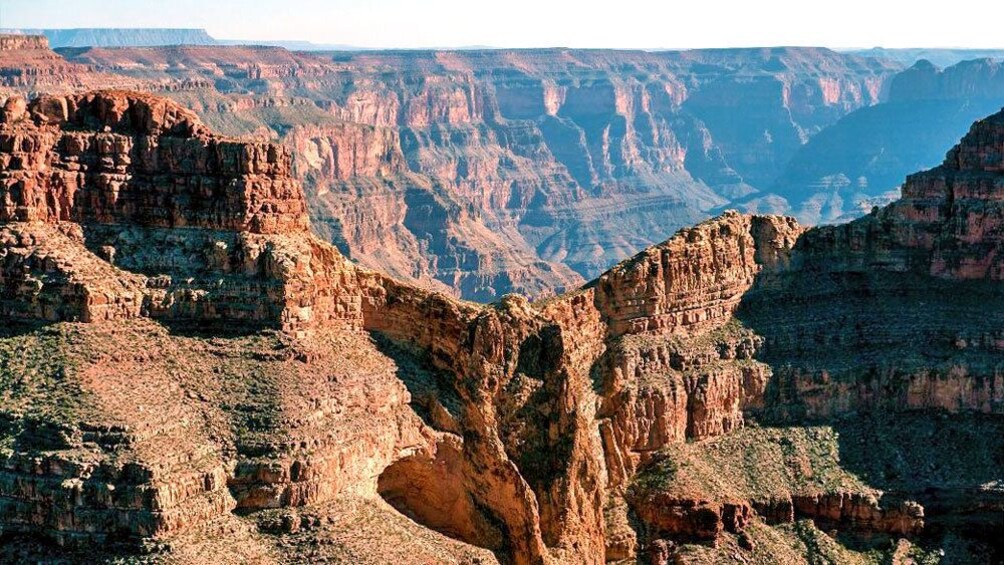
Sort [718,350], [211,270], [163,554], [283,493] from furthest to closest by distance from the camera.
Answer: [718,350], [211,270], [283,493], [163,554]

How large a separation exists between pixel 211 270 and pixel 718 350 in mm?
32450

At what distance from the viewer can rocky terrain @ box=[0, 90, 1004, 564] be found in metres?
67.1

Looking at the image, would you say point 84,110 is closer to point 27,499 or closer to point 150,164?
point 150,164

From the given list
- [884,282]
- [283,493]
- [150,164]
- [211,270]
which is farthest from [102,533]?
[884,282]

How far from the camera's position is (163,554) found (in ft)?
208

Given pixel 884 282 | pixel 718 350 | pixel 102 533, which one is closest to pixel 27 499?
pixel 102 533

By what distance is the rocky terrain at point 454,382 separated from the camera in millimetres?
67125

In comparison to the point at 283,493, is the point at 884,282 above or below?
above

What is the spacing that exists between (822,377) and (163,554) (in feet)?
147

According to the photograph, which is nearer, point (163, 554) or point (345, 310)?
point (163, 554)

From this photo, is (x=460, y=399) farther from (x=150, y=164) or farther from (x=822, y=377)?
(x=822, y=377)

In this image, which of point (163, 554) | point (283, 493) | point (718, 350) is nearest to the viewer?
point (163, 554)

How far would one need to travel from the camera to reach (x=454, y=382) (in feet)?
260

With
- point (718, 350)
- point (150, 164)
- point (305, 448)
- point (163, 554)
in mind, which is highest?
point (150, 164)
